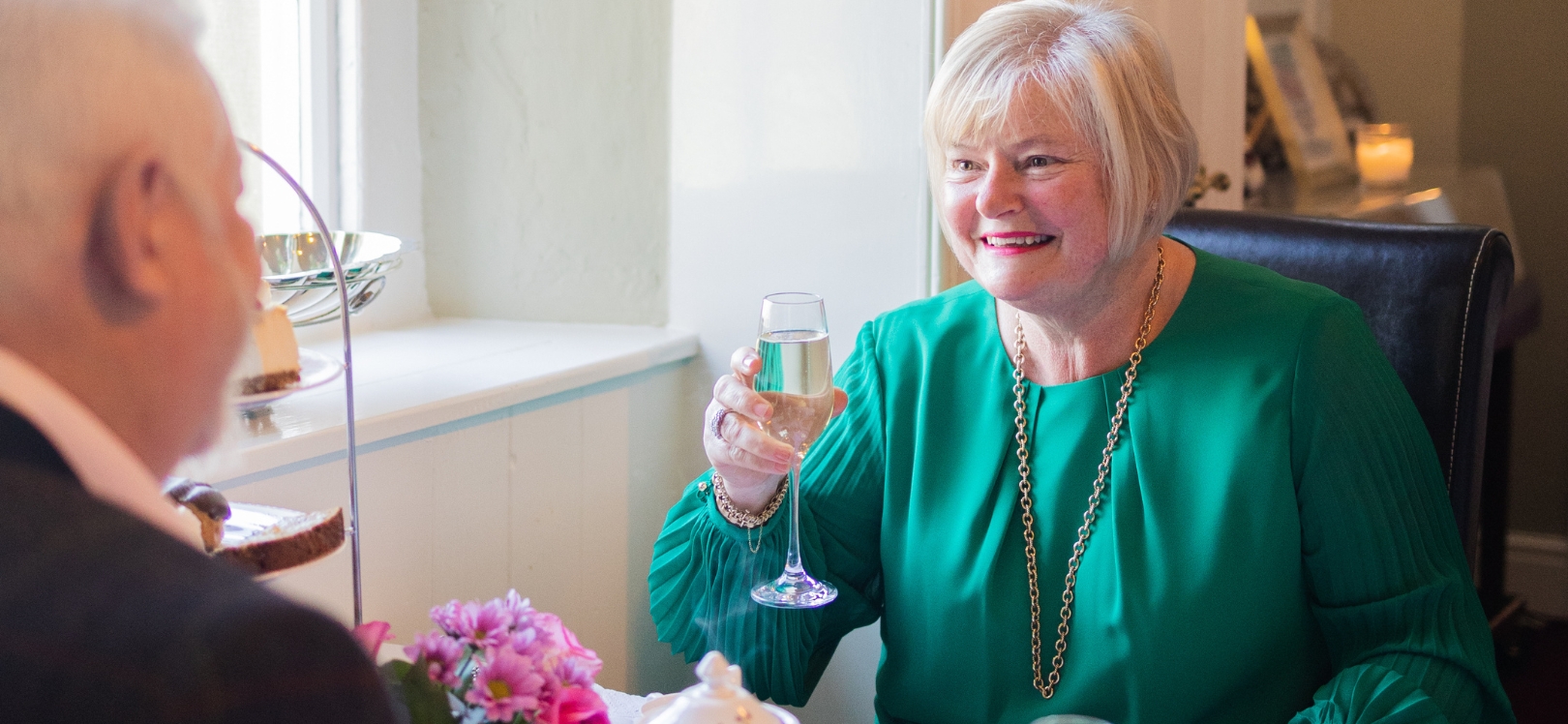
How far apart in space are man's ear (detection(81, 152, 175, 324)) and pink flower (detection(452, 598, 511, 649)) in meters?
0.32

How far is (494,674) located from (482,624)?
0.04 m

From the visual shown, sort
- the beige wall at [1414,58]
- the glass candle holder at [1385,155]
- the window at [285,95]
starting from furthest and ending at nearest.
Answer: the beige wall at [1414,58], the glass candle holder at [1385,155], the window at [285,95]

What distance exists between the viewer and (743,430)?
116 cm

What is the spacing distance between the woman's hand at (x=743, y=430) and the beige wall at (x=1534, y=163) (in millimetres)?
3037

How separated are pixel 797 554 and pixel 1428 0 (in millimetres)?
3203

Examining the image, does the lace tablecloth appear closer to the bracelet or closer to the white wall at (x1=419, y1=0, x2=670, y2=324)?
the bracelet

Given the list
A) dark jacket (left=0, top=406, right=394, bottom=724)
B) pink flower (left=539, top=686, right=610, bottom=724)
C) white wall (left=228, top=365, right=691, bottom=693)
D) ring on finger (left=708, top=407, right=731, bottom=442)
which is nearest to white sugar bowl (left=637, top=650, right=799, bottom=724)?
pink flower (left=539, top=686, right=610, bottom=724)

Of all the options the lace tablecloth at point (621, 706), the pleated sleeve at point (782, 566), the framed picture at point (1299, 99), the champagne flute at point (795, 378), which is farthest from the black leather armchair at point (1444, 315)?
the framed picture at point (1299, 99)

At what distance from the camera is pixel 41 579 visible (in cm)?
37

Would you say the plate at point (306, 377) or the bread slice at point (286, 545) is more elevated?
the plate at point (306, 377)

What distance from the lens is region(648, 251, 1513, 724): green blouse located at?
1197 mm

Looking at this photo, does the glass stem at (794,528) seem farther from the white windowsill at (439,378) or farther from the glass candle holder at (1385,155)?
the glass candle holder at (1385,155)

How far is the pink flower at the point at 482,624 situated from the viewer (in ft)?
2.35

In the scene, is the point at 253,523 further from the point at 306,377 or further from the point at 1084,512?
the point at 1084,512
